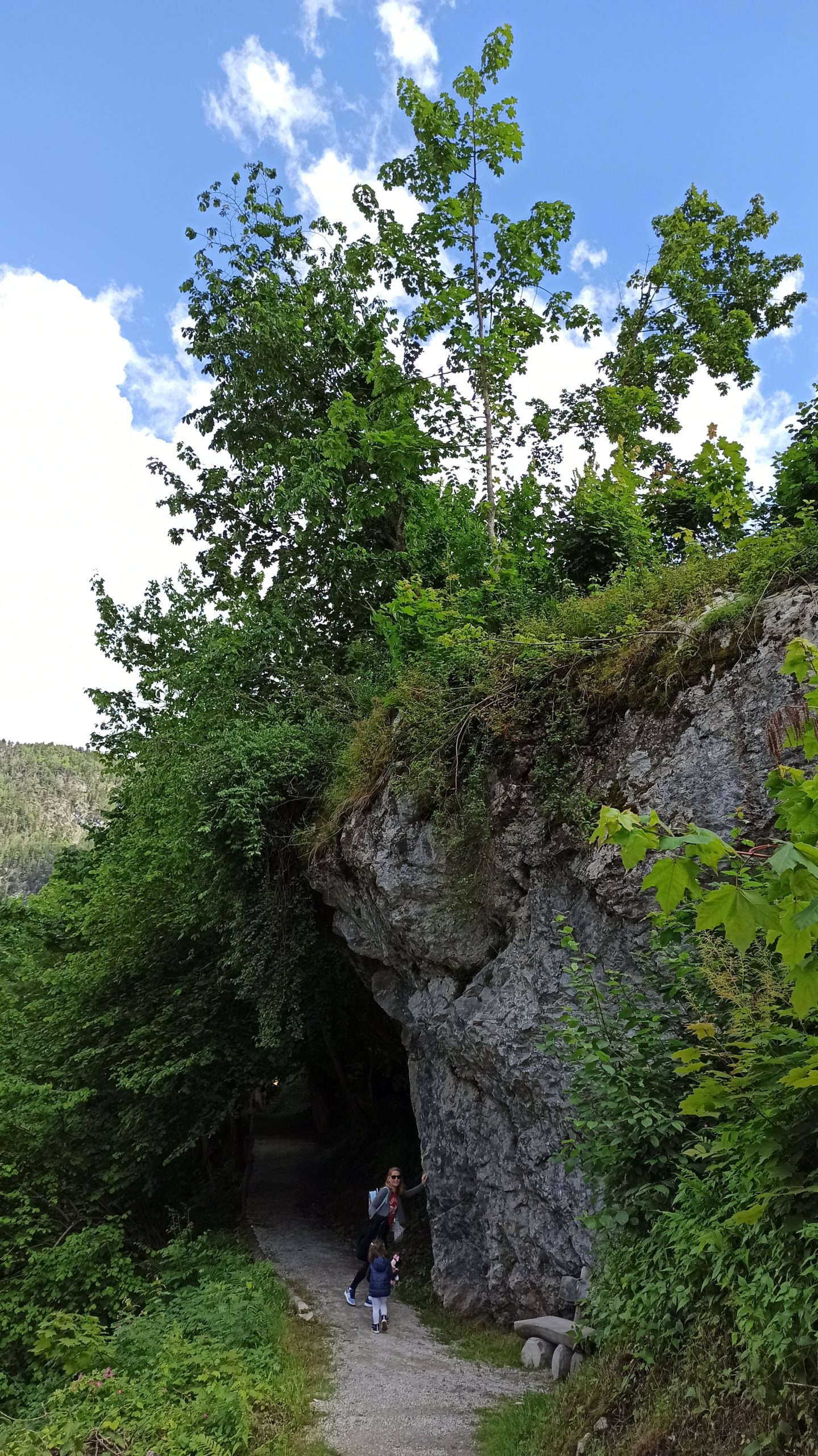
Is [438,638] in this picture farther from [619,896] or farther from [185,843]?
[185,843]

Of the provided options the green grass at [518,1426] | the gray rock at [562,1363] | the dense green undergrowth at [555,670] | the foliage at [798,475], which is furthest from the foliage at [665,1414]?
the foliage at [798,475]

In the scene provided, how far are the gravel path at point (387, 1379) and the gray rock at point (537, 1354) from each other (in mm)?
129

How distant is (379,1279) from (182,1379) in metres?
2.48

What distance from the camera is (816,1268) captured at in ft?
9.21

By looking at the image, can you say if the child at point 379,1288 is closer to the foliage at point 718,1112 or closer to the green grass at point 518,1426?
the green grass at point 518,1426

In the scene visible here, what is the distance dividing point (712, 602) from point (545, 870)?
2.81 metres

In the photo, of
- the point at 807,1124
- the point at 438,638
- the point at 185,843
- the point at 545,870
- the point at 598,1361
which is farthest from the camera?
the point at 185,843

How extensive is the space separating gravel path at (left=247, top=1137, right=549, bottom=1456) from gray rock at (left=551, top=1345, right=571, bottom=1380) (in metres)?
0.30

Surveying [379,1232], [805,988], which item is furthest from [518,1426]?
[805,988]

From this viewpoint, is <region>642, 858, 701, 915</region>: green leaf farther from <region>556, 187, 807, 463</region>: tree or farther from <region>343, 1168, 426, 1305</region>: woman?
<region>556, 187, 807, 463</region>: tree

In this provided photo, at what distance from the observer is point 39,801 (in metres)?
158

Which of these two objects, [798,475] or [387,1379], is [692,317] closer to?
[798,475]

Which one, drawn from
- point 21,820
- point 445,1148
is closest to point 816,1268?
point 445,1148

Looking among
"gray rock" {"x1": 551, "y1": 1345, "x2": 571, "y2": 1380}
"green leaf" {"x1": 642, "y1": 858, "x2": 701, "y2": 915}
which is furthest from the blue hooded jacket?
"green leaf" {"x1": 642, "y1": 858, "x2": 701, "y2": 915}
